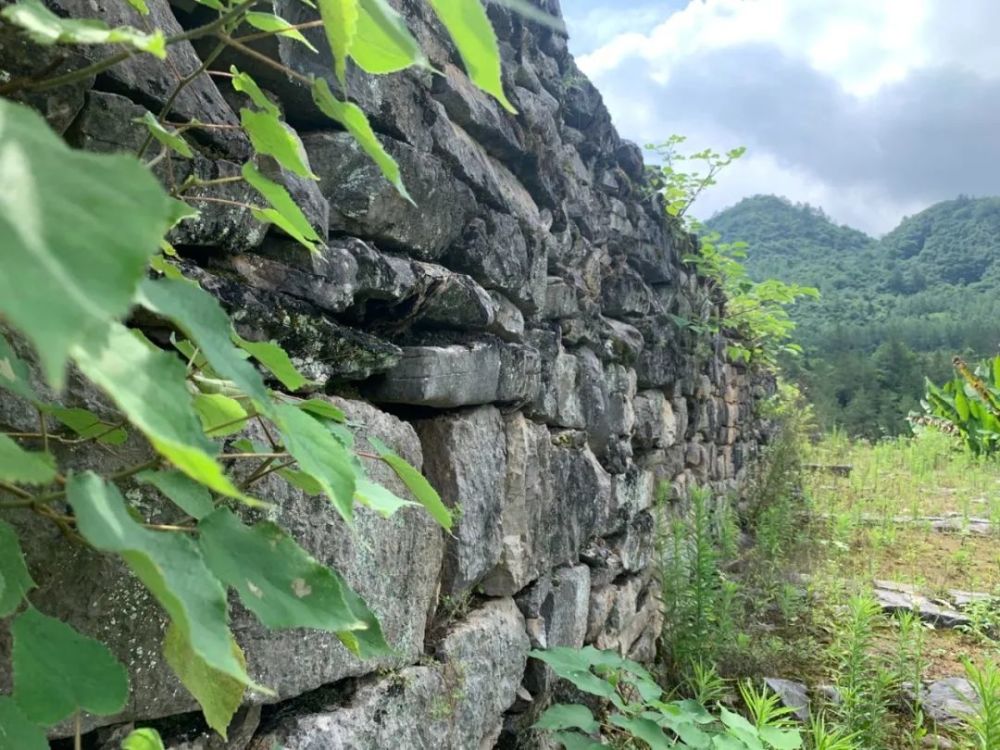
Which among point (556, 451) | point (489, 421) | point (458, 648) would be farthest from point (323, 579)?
point (556, 451)

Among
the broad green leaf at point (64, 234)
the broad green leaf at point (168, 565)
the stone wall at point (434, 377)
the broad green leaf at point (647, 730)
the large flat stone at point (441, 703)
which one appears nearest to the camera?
Answer: the broad green leaf at point (64, 234)

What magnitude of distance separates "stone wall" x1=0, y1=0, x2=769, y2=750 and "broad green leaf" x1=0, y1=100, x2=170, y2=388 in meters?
0.59

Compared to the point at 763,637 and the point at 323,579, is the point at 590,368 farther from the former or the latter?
the point at 323,579

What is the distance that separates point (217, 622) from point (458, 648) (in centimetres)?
121

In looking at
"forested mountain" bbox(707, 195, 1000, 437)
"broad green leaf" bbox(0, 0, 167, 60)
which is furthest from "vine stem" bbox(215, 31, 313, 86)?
"forested mountain" bbox(707, 195, 1000, 437)

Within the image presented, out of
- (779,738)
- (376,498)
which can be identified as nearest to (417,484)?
(376,498)

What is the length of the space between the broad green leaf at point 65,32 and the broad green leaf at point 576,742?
1749 mm

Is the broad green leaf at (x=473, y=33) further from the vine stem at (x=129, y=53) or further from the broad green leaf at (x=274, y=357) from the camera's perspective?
the broad green leaf at (x=274, y=357)

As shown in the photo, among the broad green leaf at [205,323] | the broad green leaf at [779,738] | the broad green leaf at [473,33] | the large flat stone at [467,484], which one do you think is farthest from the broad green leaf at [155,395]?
the broad green leaf at [779,738]

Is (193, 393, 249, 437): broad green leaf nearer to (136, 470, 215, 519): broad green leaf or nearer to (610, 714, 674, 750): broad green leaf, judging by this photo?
(136, 470, 215, 519): broad green leaf

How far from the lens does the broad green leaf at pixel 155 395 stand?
29 cm

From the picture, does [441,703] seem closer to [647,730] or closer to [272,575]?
[647,730]

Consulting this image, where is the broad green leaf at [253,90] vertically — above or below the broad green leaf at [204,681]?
above

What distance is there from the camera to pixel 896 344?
23.4 meters
